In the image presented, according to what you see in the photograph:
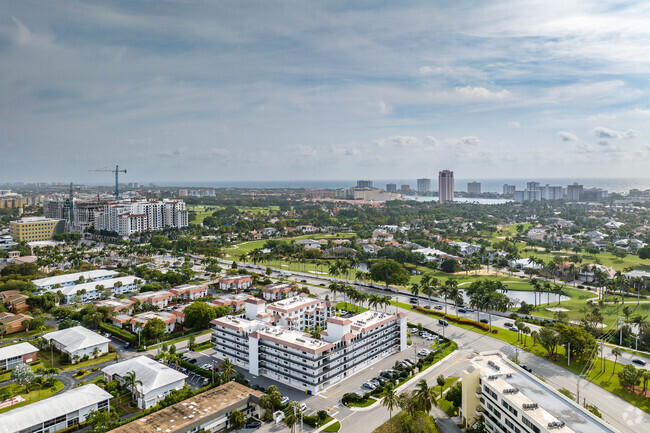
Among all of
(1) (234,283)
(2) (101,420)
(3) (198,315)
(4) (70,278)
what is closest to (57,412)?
(2) (101,420)

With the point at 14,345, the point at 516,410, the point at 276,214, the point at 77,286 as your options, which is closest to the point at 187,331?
the point at 14,345

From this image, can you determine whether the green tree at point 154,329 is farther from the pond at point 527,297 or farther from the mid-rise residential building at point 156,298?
the pond at point 527,297

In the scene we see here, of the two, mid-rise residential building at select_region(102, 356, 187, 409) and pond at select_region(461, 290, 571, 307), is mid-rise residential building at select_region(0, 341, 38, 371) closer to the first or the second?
mid-rise residential building at select_region(102, 356, 187, 409)

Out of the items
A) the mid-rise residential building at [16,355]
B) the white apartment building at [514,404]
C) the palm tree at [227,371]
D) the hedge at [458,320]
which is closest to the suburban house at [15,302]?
the mid-rise residential building at [16,355]

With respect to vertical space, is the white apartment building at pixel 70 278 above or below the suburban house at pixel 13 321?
above

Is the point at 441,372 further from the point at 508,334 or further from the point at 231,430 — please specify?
the point at 231,430

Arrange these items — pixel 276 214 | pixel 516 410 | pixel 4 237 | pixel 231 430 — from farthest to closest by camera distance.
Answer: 1. pixel 276 214
2. pixel 4 237
3. pixel 231 430
4. pixel 516 410
